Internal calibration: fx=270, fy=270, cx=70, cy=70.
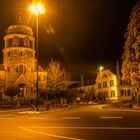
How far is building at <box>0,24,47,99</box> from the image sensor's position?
66.1 meters

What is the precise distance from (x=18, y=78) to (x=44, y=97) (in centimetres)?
877

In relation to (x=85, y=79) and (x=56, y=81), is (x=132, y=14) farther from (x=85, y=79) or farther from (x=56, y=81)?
(x=85, y=79)

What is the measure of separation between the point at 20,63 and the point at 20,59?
122 centimetres

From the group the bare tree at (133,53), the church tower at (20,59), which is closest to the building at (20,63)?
the church tower at (20,59)

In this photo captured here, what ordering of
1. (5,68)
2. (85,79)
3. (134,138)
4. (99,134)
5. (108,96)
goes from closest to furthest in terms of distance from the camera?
(134,138), (99,134), (5,68), (108,96), (85,79)

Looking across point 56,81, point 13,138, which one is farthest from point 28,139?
point 56,81

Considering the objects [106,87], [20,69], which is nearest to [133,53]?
[20,69]

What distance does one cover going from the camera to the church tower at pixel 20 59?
66.2 metres

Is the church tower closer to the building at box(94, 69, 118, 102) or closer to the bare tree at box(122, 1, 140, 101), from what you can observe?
the building at box(94, 69, 118, 102)

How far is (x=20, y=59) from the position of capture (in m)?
68.1

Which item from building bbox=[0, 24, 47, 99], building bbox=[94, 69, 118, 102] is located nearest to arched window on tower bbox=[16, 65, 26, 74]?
building bbox=[0, 24, 47, 99]

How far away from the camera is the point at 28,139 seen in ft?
35.7

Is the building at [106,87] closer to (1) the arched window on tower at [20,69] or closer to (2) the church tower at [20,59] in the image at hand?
(2) the church tower at [20,59]

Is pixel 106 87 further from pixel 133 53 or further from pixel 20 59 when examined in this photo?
pixel 133 53
